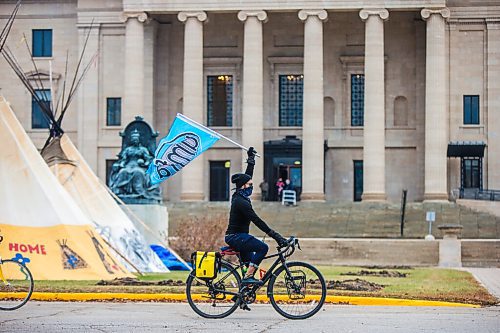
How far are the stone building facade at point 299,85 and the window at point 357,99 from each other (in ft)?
0.28

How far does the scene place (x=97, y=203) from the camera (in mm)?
33188

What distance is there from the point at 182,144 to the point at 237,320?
4.18 meters

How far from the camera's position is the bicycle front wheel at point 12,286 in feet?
65.6

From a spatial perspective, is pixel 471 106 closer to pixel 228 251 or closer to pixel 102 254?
pixel 102 254

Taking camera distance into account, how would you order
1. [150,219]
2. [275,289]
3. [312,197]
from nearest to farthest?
[275,289] → [150,219] → [312,197]

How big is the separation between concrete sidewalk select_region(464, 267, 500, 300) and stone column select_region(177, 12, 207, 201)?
100ft

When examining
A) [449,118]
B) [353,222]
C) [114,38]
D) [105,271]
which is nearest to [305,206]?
[353,222]

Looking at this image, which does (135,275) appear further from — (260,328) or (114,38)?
(114,38)

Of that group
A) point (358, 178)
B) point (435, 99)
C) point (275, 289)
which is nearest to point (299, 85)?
point (358, 178)

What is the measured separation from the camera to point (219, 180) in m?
75.7

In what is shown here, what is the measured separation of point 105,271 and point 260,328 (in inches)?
447

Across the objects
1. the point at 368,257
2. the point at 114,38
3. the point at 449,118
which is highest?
the point at 114,38

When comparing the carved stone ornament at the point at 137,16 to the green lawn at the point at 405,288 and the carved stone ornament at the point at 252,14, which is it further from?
the green lawn at the point at 405,288

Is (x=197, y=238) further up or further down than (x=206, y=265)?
further down
